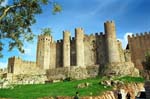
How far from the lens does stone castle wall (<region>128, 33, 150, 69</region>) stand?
75.4 metres

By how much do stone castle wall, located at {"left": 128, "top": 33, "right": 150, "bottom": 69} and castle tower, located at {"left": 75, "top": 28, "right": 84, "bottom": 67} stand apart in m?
13.0

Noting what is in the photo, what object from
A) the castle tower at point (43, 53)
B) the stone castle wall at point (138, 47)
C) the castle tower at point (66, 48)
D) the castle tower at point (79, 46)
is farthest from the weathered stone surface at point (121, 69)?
the castle tower at point (43, 53)

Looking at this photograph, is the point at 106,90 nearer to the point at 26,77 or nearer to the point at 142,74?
the point at 142,74

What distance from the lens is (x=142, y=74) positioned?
6112 centimetres

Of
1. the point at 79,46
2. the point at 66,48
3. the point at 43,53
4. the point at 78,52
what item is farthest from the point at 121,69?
the point at 43,53

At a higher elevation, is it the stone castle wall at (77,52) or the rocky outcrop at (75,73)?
the stone castle wall at (77,52)

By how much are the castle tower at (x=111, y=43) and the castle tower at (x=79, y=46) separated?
289 inches

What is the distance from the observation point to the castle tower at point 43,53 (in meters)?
80.7

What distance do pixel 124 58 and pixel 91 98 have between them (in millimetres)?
41407

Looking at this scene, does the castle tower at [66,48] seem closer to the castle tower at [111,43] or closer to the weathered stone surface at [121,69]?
the castle tower at [111,43]

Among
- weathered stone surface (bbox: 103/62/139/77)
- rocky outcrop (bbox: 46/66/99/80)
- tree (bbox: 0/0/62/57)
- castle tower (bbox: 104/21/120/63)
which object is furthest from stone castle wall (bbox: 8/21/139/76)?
tree (bbox: 0/0/62/57)

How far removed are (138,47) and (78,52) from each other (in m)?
15.9

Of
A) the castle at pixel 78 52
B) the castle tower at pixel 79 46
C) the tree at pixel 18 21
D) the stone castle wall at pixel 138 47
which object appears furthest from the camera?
the castle tower at pixel 79 46

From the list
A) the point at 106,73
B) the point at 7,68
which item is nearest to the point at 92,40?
the point at 106,73
